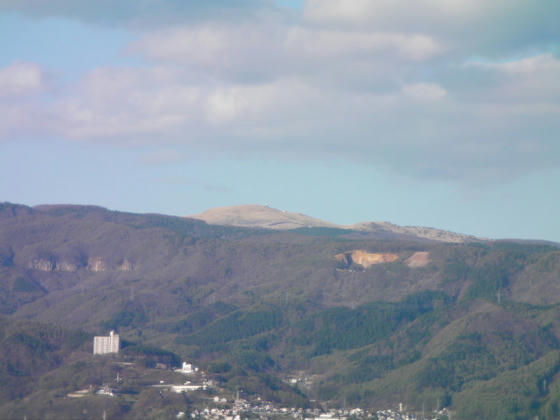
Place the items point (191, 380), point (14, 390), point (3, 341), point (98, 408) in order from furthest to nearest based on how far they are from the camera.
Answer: point (3, 341)
point (191, 380)
point (14, 390)
point (98, 408)

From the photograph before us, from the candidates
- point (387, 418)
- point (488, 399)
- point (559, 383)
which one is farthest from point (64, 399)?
point (559, 383)

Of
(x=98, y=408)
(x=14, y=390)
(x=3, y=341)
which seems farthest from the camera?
(x=3, y=341)

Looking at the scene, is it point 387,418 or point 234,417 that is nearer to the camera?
point 234,417

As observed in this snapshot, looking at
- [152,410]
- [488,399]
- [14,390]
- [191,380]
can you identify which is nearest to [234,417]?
[152,410]

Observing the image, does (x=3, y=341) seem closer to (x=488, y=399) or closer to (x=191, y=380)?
(x=191, y=380)

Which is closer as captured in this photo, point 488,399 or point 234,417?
point 234,417

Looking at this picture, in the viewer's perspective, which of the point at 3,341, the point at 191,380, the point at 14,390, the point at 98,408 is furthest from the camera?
the point at 3,341

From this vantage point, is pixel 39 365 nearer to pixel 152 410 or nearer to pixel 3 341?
pixel 3 341

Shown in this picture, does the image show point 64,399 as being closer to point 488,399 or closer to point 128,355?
point 128,355

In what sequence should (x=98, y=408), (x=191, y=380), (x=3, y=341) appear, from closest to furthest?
(x=98, y=408), (x=191, y=380), (x=3, y=341)
